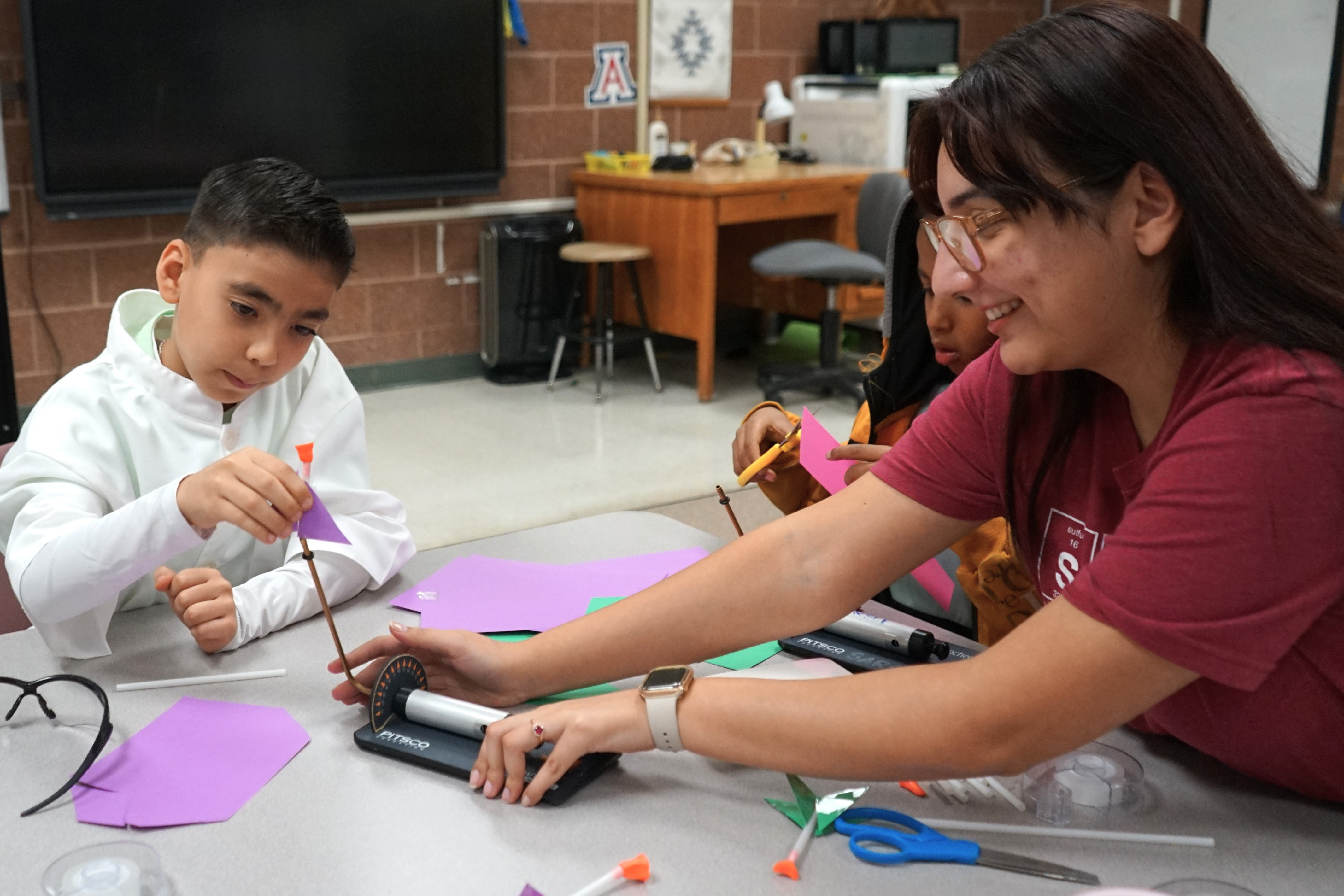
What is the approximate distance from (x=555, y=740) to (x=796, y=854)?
0.76 ft

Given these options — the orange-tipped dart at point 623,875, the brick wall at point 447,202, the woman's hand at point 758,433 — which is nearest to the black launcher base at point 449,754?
the orange-tipped dart at point 623,875

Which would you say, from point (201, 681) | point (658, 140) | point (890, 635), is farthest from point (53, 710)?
point (658, 140)

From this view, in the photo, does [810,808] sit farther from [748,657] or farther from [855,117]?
[855,117]

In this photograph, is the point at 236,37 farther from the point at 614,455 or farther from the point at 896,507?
the point at 896,507

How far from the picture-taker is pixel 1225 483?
881 millimetres

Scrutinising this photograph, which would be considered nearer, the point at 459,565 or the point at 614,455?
the point at 459,565

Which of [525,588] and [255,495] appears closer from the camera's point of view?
[255,495]

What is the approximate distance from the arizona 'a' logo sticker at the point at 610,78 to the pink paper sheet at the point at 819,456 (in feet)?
13.2

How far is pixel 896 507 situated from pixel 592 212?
420 cm

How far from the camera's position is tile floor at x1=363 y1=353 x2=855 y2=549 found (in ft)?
11.6

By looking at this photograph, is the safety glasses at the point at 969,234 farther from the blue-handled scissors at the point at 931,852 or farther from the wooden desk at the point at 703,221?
the wooden desk at the point at 703,221

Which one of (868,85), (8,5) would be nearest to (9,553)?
(8,5)

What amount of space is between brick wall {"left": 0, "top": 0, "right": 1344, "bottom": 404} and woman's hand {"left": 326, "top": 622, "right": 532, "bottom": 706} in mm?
3438

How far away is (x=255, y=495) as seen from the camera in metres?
1.14
